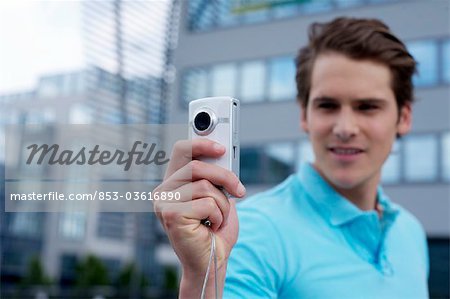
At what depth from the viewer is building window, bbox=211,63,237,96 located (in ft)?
44.7

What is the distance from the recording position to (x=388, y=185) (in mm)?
12047

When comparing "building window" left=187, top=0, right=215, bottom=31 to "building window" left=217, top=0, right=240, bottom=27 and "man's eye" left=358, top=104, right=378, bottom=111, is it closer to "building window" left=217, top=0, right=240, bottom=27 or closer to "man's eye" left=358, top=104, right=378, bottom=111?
"building window" left=217, top=0, right=240, bottom=27

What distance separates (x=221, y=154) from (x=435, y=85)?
11894mm

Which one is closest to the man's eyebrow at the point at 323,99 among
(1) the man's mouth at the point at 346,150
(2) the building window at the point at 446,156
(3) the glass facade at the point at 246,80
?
(1) the man's mouth at the point at 346,150

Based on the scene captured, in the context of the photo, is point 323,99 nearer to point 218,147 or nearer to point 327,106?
point 327,106

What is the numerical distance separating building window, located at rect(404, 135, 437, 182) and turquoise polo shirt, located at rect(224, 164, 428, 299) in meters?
10.6

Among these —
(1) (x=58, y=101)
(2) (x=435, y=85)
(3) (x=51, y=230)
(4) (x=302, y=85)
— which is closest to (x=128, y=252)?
(3) (x=51, y=230)

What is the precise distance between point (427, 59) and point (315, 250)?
452 inches

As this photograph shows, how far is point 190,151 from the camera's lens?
0.77 metres

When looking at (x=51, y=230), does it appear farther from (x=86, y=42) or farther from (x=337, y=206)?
(x=337, y=206)

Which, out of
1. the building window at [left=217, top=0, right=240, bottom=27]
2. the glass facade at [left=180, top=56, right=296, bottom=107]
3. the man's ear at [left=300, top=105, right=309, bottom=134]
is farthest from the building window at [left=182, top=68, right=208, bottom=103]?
the man's ear at [left=300, top=105, right=309, bottom=134]

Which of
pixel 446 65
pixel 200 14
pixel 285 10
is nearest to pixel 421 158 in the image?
pixel 446 65

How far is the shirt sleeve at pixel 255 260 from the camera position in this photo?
40.4 inches

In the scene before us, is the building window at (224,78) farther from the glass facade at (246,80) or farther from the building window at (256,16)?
the building window at (256,16)
